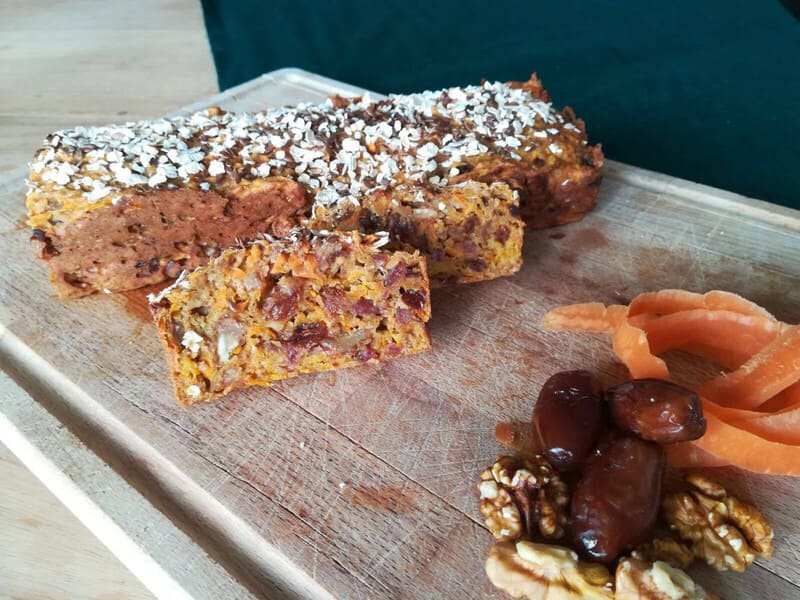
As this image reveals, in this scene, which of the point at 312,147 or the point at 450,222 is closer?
the point at 450,222

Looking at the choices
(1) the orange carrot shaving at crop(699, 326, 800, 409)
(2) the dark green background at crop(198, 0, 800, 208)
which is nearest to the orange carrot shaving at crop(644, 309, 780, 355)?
(1) the orange carrot shaving at crop(699, 326, 800, 409)

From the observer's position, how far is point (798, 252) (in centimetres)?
285

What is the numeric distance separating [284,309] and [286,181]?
1.92 feet

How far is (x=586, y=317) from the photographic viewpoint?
2.47 metres

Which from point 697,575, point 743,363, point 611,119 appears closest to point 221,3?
point 611,119

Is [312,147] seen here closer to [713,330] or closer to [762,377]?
[713,330]

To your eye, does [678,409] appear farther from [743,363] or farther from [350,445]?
[350,445]

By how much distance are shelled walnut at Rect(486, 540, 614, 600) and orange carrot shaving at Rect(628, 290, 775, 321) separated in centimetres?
97

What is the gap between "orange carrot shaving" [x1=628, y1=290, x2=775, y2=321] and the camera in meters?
2.30

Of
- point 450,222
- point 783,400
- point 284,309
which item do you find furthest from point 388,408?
point 783,400

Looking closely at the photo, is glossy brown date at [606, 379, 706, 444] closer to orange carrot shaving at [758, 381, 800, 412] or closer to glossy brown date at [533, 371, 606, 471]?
glossy brown date at [533, 371, 606, 471]

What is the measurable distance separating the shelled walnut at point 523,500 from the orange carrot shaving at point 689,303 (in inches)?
29.1

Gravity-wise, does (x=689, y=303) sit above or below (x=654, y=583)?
above

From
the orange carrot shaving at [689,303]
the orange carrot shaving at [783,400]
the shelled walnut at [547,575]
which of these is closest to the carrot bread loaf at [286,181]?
the orange carrot shaving at [689,303]
